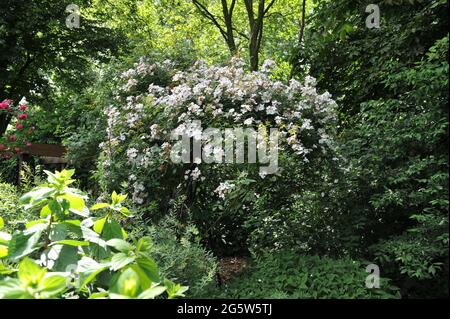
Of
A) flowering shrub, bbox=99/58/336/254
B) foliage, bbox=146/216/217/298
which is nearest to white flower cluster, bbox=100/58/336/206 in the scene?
flowering shrub, bbox=99/58/336/254

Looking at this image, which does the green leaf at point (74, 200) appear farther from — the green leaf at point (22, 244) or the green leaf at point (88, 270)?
the green leaf at point (88, 270)

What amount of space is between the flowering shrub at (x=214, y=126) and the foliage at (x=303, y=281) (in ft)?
2.83

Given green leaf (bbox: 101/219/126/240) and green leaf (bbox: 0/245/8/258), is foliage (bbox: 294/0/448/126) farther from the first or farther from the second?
green leaf (bbox: 0/245/8/258)

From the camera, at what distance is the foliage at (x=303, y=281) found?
296cm

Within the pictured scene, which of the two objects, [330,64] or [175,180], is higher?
[330,64]

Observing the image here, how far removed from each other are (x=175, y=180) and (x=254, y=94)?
4.04ft

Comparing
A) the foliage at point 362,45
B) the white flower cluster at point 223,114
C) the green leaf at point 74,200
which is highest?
the foliage at point 362,45

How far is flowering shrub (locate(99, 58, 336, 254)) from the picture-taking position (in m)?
4.33

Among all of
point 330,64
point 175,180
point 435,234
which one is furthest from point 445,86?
point 330,64

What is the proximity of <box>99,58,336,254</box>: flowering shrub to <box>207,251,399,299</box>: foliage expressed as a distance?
86 centimetres

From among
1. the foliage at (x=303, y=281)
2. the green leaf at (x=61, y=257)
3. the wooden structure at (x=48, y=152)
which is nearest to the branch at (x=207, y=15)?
the wooden structure at (x=48, y=152)

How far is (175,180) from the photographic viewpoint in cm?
475
